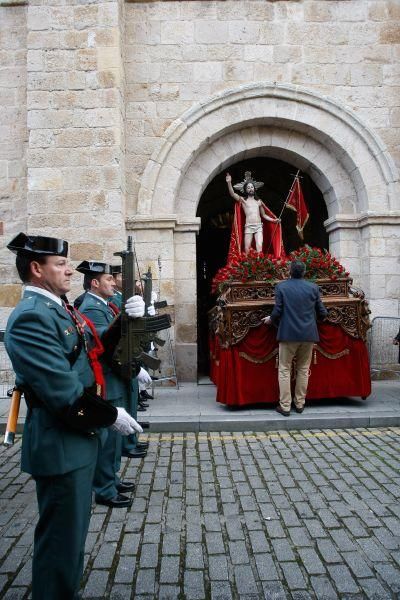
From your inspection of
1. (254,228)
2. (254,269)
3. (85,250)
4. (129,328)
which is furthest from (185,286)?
(129,328)

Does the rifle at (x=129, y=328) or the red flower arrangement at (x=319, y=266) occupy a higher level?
the red flower arrangement at (x=319, y=266)

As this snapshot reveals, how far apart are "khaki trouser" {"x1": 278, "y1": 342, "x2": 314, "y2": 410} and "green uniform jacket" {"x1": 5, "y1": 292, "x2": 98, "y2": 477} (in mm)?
4295

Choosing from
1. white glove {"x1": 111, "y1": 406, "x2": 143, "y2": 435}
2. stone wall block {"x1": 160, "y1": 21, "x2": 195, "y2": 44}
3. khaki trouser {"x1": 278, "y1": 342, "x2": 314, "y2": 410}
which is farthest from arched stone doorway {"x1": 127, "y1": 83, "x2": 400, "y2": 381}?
white glove {"x1": 111, "y1": 406, "x2": 143, "y2": 435}

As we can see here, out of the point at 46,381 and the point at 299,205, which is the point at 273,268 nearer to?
the point at 299,205

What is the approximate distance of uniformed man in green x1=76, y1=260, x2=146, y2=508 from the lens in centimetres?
369

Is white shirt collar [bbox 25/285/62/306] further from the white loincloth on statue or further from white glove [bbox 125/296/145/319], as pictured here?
the white loincloth on statue

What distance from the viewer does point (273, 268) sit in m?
6.80

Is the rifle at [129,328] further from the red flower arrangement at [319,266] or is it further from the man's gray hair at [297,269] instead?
the red flower arrangement at [319,266]

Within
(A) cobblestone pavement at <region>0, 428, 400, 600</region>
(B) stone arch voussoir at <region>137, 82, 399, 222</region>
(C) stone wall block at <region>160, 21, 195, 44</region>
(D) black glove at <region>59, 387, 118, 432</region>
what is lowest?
(A) cobblestone pavement at <region>0, 428, 400, 600</region>

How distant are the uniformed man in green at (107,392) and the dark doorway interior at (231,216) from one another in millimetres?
6795

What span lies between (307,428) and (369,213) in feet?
14.8

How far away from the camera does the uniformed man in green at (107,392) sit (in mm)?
3689

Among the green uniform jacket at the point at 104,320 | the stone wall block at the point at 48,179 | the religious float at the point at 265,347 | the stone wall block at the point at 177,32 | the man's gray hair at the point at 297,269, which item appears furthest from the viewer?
the stone wall block at the point at 177,32

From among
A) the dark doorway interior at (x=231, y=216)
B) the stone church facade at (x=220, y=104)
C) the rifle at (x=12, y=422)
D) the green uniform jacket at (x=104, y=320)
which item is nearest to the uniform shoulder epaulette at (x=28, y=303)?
the rifle at (x=12, y=422)
